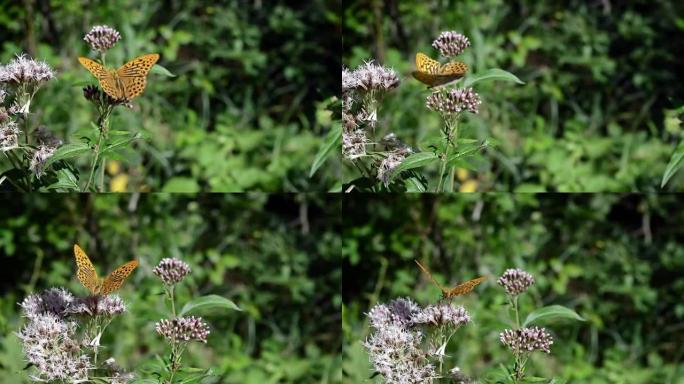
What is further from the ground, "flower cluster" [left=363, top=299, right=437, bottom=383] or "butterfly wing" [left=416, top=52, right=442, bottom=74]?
"butterfly wing" [left=416, top=52, right=442, bottom=74]

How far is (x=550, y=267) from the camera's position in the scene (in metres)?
3.43

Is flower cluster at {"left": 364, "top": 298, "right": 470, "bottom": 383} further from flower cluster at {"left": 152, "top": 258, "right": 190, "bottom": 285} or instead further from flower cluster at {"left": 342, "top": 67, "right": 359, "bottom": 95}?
flower cluster at {"left": 342, "top": 67, "right": 359, "bottom": 95}

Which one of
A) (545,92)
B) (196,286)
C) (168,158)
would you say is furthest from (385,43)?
(196,286)

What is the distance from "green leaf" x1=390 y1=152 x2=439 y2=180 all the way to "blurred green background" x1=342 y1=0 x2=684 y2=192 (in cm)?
34

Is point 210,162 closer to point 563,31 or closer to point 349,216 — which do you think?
point 349,216

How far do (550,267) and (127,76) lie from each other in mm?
1491

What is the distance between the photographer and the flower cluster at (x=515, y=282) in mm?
2871

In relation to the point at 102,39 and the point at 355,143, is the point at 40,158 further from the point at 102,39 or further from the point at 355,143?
the point at 355,143

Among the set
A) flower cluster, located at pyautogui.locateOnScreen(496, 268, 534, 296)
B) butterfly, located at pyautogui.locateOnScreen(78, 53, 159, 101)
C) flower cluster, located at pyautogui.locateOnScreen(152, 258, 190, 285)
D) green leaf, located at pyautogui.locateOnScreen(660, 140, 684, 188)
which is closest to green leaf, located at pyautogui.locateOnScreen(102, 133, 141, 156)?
butterfly, located at pyautogui.locateOnScreen(78, 53, 159, 101)

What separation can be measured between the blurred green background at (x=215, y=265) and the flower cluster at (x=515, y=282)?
2.39ft

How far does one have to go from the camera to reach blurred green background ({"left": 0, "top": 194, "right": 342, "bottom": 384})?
3287 millimetres

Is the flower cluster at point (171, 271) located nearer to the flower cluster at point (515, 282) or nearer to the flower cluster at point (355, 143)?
the flower cluster at point (355, 143)

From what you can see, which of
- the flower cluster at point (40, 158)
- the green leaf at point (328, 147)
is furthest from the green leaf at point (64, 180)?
the green leaf at point (328, 147)

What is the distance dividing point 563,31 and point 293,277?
3.92 feet
